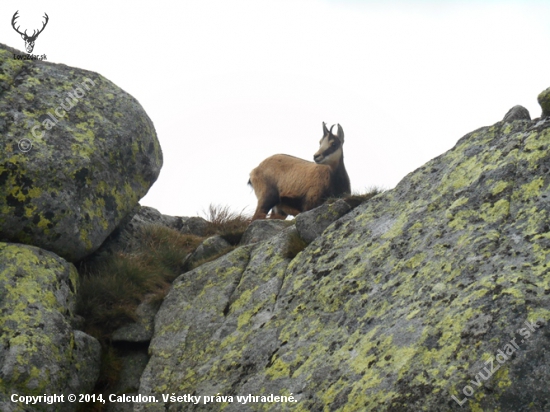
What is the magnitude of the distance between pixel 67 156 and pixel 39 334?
2.25 m

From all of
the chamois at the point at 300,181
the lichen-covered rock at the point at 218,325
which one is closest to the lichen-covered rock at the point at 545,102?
the lichen-covered rock at the point at 218,325

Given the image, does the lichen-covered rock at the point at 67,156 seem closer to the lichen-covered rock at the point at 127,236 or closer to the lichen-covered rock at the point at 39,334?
the lichen-covered rock at the point at 39,334

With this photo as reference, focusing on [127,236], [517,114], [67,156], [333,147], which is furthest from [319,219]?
[333,147]

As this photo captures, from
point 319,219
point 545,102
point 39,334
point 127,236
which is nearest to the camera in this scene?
point 39,334

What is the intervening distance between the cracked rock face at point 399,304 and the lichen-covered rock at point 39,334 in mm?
751

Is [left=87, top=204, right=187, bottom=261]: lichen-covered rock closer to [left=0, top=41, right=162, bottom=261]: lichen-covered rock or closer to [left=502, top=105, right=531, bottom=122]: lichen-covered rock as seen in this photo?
[left=0, top=41, right=162, bottom=261]: lichen-covered rock

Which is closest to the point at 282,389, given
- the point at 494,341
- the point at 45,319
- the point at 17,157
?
the point at 494,341

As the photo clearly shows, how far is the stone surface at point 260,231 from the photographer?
9028mm

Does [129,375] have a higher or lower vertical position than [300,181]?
lower

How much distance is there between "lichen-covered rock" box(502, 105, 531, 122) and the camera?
713 cm

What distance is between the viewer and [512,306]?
175 inches

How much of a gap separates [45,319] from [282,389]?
244cm

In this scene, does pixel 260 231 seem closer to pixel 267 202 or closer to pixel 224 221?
pixel 224 221

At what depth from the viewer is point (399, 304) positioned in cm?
545
